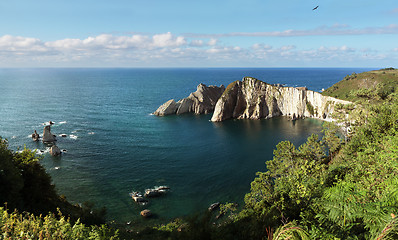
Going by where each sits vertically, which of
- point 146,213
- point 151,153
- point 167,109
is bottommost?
point 146,213

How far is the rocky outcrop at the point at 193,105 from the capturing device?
12466cm

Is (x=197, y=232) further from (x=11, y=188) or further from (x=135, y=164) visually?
(x=135, y=164)

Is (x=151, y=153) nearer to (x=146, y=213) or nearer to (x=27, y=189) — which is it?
(x=146, y=213)

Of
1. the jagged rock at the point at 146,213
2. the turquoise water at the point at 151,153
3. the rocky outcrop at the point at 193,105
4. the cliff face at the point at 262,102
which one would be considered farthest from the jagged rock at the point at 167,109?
the jagged rock at the point at 146,213

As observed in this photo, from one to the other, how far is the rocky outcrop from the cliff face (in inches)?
661

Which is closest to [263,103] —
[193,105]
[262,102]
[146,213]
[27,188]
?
[262,102]

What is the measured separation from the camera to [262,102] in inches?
4545

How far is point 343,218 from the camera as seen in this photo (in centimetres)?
803

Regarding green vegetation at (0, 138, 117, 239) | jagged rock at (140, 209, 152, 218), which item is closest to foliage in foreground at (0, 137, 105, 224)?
green vegetation at (0, 138, 117, 239)

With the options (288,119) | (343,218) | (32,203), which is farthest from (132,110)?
(343,218)

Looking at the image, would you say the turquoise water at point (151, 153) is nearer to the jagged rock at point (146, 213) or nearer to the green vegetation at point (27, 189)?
the jagged rock at point (146, 213)

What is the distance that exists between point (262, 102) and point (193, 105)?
38.8 meters

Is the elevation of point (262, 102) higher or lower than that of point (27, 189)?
higher

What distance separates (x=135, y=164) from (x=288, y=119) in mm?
77450
